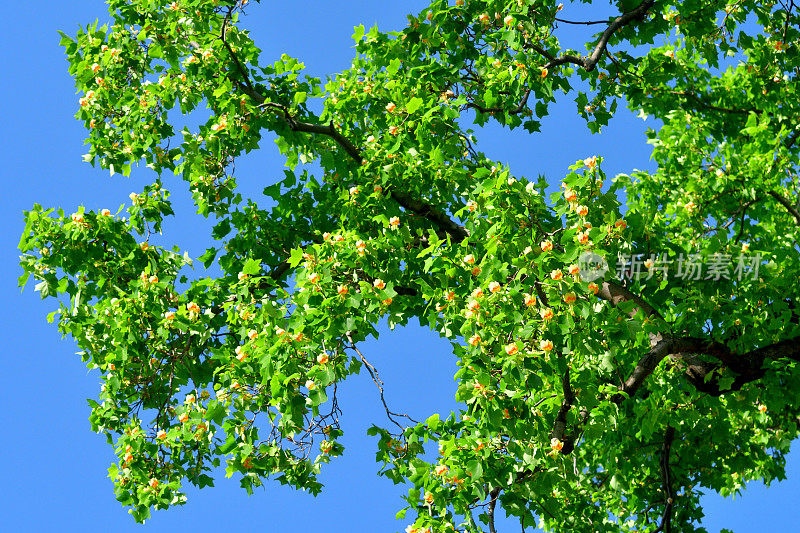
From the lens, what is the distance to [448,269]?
6.71 metres

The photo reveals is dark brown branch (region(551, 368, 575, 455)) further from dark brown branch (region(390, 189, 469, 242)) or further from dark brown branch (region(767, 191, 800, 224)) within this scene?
dark brown branch (region(767, 191, 800, 224))

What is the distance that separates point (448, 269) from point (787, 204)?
19.8 ft

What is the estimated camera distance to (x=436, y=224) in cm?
922

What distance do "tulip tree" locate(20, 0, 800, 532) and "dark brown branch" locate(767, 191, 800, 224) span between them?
0.08 metres

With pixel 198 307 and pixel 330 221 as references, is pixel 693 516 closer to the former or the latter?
pixel 330 221

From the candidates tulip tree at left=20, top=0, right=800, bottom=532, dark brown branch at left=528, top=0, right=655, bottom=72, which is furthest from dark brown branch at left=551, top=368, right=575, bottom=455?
dark brown branch at left=528, top=0, right=655, bottom=72

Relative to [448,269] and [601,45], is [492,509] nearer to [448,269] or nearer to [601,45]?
[448,269]

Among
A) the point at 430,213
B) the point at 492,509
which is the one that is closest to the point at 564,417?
the point at 492,509

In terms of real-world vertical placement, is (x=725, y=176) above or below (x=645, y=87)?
below

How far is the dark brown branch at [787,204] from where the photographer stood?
982 cm

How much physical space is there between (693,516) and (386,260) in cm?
610

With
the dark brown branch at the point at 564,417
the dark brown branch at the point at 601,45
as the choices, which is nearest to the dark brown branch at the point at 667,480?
the dark brown branch at the point at 564,417

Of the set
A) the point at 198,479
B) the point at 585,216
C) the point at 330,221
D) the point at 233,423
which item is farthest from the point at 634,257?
the point at 198,479

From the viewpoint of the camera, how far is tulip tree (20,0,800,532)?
644 cm
